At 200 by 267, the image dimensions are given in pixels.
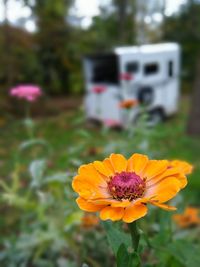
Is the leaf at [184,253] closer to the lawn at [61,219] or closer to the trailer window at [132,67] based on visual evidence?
the lawn at [61,219]

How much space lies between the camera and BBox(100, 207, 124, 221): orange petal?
2.13ft

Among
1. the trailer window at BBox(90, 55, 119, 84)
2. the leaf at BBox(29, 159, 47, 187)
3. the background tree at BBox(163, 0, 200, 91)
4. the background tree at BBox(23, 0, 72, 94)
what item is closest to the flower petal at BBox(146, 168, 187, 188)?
the leaf at BBox(29, 159, 47, 187)

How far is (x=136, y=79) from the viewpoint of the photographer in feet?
23.0

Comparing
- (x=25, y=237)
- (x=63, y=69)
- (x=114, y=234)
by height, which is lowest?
(x=63, y=69)

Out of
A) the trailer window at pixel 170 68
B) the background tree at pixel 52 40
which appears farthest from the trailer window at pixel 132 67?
the background tree at pixel 52 40

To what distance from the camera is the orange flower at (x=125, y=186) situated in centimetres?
66

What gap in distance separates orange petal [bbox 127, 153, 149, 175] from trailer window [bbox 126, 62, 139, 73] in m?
6.28

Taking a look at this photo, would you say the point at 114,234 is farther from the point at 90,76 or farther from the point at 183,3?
the point at 183,3

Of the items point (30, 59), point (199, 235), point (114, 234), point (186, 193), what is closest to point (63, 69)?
point (30, 59)

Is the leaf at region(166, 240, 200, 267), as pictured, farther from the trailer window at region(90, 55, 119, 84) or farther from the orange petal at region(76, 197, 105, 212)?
the trailer window at region(90, 55, 119, 84)

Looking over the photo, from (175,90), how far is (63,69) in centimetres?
363

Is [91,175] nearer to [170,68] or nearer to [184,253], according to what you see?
[184,253]

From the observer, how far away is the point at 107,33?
1359 cm

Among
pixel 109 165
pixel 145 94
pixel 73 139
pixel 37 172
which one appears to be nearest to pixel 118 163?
pixel 109 165
